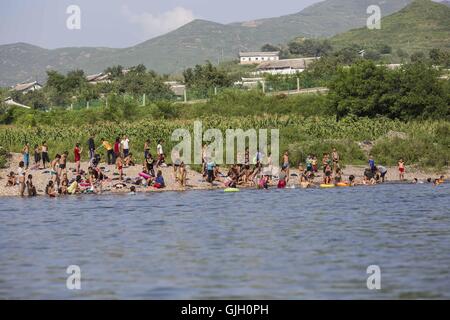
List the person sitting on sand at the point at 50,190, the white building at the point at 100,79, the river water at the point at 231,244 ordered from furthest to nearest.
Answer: the white building at the point at 100,79
the person sitting on sand at the point at 50,190
the river water at the point at 231,244

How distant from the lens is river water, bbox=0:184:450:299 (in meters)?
21.7

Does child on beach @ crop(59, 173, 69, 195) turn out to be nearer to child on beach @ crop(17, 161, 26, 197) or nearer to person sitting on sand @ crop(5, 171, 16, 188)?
child on beach @ crop(17, 161, 26, 197)

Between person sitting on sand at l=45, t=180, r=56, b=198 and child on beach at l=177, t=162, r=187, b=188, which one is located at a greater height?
child on beach at l=177, t=162, r=187, b=188

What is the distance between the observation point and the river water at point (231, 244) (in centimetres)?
2167

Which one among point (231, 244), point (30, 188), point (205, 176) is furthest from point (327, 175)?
point (231, 244)

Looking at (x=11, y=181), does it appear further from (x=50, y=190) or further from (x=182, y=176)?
(x=182, y=176)

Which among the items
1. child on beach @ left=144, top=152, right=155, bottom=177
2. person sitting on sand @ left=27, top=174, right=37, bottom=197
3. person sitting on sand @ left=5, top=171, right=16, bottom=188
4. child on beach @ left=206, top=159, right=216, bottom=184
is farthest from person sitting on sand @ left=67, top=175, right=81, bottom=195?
child on beach @ left=206, top=159, right=216, bottom=184

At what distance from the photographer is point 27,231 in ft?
107

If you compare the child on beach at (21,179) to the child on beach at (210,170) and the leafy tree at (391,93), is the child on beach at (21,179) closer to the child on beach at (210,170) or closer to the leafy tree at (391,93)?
the child on beach at (210,170)

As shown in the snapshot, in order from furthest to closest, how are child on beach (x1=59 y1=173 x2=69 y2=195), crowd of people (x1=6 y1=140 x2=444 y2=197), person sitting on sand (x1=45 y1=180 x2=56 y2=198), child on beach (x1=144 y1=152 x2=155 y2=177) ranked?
child on beach (x1=144 y1=152 x2=155 y2=177)
crowd of people (x1=6 y1=140 x2=444 y2=197)
child on beach (x1=59 y1=173 x2=69 y2=195)
person sitting on sand (x1=45 y1=180 x2=56 y2=198)

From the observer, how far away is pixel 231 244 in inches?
1129

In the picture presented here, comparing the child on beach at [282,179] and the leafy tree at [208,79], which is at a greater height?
the leafy tree at [208,79]

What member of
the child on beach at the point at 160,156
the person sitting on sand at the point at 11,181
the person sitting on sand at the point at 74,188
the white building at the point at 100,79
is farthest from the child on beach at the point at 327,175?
the white building at the point at 100,79

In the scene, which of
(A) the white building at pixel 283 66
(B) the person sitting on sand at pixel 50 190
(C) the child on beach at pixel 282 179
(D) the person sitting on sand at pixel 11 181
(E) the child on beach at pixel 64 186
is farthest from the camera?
(A) the white building at pixel 283 66
